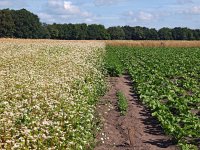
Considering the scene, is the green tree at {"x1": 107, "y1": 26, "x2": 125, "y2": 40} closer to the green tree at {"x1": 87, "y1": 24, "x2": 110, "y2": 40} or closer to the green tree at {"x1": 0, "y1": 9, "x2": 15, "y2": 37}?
the green tree at {"x1": 87, "y1": 24, "x2": 110, "y2": 40}

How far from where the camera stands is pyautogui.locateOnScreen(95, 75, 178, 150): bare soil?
12.1m

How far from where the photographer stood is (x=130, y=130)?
13617 millimetres

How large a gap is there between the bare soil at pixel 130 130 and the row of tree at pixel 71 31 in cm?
9501

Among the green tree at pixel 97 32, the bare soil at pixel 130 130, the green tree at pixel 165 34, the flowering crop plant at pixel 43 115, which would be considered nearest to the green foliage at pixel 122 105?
the bare soil at pixel 130 130

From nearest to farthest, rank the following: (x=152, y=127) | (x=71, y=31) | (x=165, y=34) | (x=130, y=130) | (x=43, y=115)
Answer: (x=43, y=115)
(x=130, y=130)
(x=152, y=127)
(x=71, y=31)
(x=165, y=34)

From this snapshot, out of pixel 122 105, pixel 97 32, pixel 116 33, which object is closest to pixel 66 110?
pixel 122 105

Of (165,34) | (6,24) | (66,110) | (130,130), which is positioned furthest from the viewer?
(165,34)

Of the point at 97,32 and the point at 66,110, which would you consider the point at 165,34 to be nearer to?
the point at 97,32

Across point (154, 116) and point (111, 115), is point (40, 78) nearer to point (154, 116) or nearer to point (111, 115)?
point (111, 115)

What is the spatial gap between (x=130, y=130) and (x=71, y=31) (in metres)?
129

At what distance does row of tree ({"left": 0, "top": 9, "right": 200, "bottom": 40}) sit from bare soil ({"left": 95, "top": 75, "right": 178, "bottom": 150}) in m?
95.0

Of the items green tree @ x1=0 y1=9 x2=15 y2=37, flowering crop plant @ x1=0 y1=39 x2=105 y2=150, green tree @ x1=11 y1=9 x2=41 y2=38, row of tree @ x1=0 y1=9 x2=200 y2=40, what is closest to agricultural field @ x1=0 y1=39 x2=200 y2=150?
flowering crop plant @ x1=0 y1=39 x2=105 y2=150

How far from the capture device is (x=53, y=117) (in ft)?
31.7

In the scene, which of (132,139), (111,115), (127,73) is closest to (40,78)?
(111,115)
